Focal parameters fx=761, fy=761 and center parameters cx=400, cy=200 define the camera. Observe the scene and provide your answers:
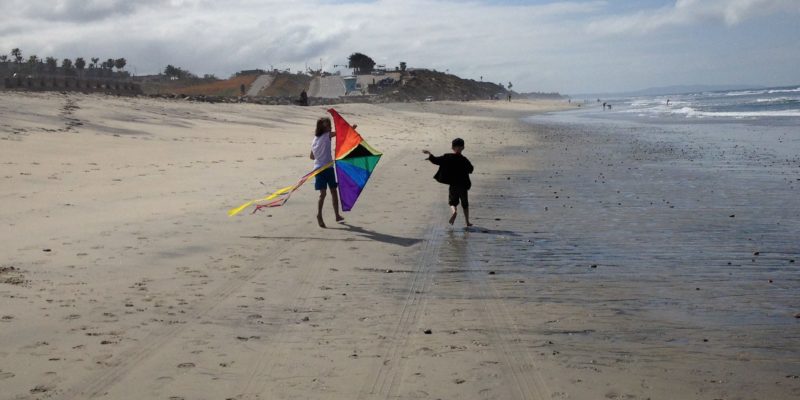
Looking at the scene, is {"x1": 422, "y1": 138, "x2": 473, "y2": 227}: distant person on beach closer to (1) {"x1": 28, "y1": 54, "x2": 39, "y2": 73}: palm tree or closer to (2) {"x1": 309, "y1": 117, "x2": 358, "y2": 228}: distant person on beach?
(2) {"x1": 309, "y1": 117, "x2": 358, "y2": 228}: distant person on beach

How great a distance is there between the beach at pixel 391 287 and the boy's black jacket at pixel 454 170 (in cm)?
64

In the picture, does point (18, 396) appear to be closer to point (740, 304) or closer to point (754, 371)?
point (754, 371)

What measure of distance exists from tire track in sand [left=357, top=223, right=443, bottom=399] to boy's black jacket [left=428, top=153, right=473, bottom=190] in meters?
1.63

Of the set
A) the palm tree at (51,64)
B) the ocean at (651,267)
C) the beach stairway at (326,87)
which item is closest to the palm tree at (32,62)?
the palm tree at (51,64)

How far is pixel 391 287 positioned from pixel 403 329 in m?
1.48

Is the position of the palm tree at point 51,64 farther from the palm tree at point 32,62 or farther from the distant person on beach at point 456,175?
the distant person on beach at point 456,175

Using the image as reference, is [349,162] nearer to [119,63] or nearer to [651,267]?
[651,267]

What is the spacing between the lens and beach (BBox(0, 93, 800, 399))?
5.03 m

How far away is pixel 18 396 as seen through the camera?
14.9ft

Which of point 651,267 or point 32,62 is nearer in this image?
point 651,267

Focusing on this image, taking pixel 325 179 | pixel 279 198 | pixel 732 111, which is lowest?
pixel 279 198

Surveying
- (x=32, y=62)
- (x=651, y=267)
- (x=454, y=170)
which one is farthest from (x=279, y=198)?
(x=32, y=62)

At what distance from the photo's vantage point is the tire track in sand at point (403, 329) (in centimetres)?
484

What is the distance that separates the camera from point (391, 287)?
24.9 feet
